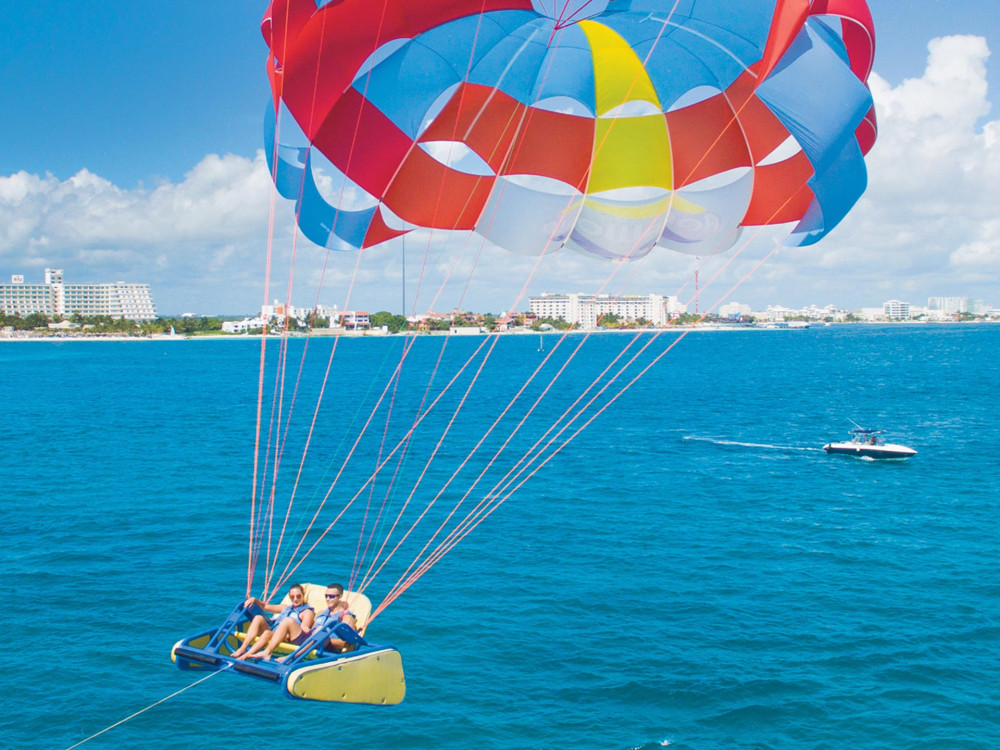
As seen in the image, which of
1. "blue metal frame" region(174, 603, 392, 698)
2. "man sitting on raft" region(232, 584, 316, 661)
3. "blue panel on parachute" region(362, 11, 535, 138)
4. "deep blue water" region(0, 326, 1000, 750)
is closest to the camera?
"blue metal frame" region(174, 603, 392, 698)

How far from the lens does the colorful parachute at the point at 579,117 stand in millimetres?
9305

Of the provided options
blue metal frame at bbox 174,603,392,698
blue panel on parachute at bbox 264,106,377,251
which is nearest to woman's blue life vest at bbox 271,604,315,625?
blue metal frame at bbox 174,603,392,698

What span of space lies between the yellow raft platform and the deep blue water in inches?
187

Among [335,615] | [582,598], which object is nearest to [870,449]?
[582,598]

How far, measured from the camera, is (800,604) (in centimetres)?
1748

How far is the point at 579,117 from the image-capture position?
11.3m

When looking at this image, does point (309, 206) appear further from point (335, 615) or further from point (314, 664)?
point (314, 664)

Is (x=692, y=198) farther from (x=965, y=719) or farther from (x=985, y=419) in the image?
(x=985, y=419)

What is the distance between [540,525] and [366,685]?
629 inches

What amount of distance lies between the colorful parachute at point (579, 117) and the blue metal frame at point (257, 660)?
5391mm

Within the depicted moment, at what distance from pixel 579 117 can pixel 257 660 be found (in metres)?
8.03

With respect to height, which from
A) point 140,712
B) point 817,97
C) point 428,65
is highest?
point 428,65

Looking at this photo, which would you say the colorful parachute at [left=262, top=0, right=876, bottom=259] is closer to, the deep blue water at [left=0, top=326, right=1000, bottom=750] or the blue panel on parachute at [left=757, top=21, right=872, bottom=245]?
the blue panel on parachute at [left=757, top=21, right=872, bottom=245]

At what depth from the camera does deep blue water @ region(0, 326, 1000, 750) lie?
1284 cm
